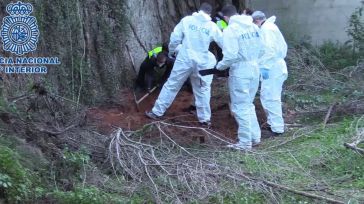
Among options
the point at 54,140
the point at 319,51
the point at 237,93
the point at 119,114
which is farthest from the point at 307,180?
the point at 319,51

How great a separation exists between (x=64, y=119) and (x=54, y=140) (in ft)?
3.33

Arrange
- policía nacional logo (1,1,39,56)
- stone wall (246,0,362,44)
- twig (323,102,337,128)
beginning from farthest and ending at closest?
stone wall (246,0,362,44), twig (323,102,337,128), policía nacional logo (1,1,39,56)

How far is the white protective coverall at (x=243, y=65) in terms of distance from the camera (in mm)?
9992

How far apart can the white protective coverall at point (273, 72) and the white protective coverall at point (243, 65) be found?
31.8 inches

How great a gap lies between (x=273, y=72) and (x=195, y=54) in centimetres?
113

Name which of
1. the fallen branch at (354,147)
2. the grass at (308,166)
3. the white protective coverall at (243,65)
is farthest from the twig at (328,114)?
the fallen branch at (354,147)

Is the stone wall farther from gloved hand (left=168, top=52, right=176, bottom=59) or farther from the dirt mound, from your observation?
gloved hand (left=168, top=52, right=176, bottom=59)

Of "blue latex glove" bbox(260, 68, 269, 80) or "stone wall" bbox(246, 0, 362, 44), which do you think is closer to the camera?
"blue latex glove" bbox(260, 68, 269, 80)

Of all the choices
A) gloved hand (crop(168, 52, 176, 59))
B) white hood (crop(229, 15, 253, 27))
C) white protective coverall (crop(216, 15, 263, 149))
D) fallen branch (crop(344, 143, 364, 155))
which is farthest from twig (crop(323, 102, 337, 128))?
gloved hand (crop(168, 52, 176, 59))

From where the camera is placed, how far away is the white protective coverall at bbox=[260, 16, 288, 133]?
11141mm

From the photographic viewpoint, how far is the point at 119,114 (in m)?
11.9

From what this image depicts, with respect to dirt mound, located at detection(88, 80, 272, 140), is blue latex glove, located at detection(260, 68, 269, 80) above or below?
above

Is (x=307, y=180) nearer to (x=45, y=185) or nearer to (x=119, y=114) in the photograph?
(x=45, y=185)

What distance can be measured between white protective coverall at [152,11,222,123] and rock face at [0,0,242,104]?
1261 mm
